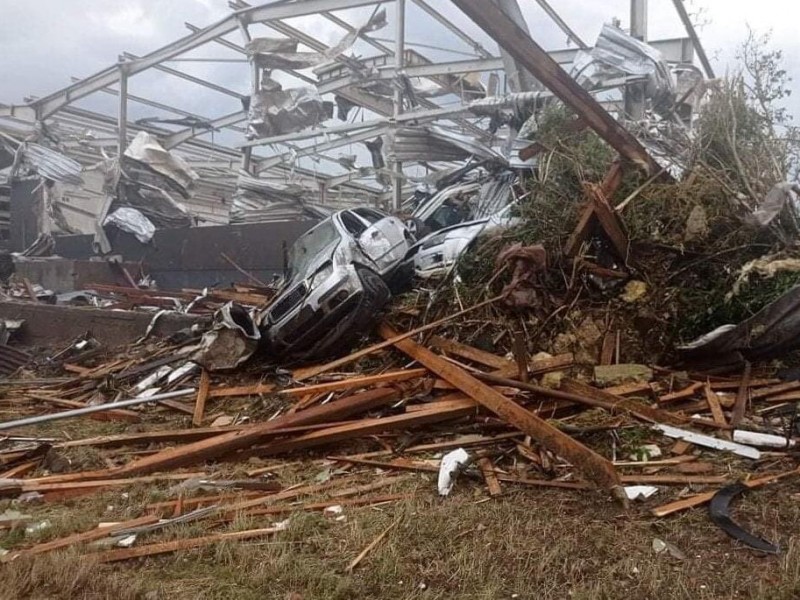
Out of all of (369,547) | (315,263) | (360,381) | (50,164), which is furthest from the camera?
(50,164)

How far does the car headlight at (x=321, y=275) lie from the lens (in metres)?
7.45

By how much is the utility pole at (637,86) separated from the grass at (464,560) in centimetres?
795

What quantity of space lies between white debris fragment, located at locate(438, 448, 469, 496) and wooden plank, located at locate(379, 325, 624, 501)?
48 centimetres

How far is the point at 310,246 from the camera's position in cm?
882

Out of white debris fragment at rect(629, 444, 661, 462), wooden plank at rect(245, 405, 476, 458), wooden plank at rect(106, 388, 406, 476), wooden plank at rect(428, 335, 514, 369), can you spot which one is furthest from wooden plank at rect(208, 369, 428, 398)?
white debris fragment at rect(629, 444, 661, 462)

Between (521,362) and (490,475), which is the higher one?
(521,362)

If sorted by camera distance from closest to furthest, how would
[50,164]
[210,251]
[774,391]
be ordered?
[774,391] < [210,251] < [50,164]

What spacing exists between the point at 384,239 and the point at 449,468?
477 centimetres

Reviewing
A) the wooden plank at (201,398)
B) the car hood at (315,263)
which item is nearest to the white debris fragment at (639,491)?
the wooden plank at (201,398)

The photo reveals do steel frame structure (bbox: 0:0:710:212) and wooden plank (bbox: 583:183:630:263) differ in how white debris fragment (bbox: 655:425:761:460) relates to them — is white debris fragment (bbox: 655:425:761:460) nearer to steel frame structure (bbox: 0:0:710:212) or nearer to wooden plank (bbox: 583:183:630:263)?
wooden plank (bbox: 583:183:630:263)

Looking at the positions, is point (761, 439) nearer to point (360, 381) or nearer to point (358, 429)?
point (358, 429)

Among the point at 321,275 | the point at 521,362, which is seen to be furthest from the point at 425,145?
the point at 521,362

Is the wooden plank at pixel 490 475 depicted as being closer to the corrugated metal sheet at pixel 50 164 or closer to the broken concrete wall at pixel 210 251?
the broken concrete wall at pixel 210 251

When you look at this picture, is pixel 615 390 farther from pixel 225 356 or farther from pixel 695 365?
pixel 225 356
